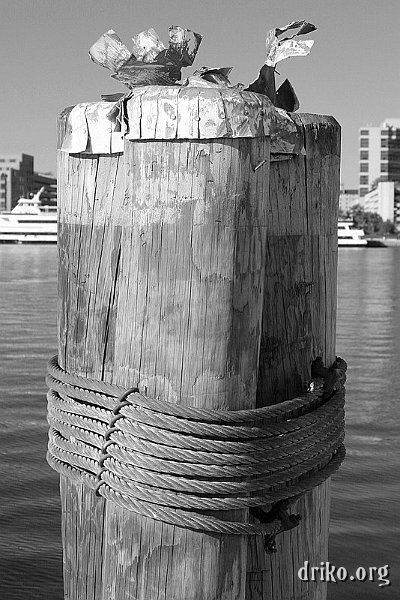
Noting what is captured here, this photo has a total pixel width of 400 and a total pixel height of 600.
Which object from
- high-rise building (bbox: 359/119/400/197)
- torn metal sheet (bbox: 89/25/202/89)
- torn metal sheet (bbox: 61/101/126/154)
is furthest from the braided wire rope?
high-rise building (bbox: 359/119/400/197)

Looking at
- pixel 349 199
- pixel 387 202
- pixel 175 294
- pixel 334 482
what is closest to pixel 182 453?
pixel 175 294

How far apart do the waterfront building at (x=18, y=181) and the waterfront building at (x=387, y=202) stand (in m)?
54.3

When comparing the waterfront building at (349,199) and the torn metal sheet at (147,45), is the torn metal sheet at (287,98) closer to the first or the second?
the torn metal sheet at (147,45)

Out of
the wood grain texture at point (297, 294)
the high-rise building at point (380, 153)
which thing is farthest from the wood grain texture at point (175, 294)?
the high-rise building at point (380, 153)

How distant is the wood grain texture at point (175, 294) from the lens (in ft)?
5.40

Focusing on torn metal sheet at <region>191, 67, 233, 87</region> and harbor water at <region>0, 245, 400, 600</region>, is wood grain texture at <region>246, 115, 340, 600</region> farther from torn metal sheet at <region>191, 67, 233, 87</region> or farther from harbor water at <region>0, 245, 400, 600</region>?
harbor water at <region>0, 245, 400, 600</region>

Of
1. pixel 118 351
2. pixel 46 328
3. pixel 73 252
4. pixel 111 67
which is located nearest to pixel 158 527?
pixel 118 351

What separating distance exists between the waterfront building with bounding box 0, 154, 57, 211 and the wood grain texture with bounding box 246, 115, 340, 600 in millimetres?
137386

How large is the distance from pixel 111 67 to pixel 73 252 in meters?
0.40

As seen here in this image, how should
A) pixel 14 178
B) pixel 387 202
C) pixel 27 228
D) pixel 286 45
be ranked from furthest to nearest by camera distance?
1. pixel 14 178
2. pixel 387 202
3. pixel 27 228
4. pixel 286 45

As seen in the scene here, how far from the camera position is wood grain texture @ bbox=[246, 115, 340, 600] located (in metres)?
1.90

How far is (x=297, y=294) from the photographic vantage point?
1.95 m

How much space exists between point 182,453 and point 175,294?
0.31m

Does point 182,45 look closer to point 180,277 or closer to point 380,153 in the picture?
point 180,277
